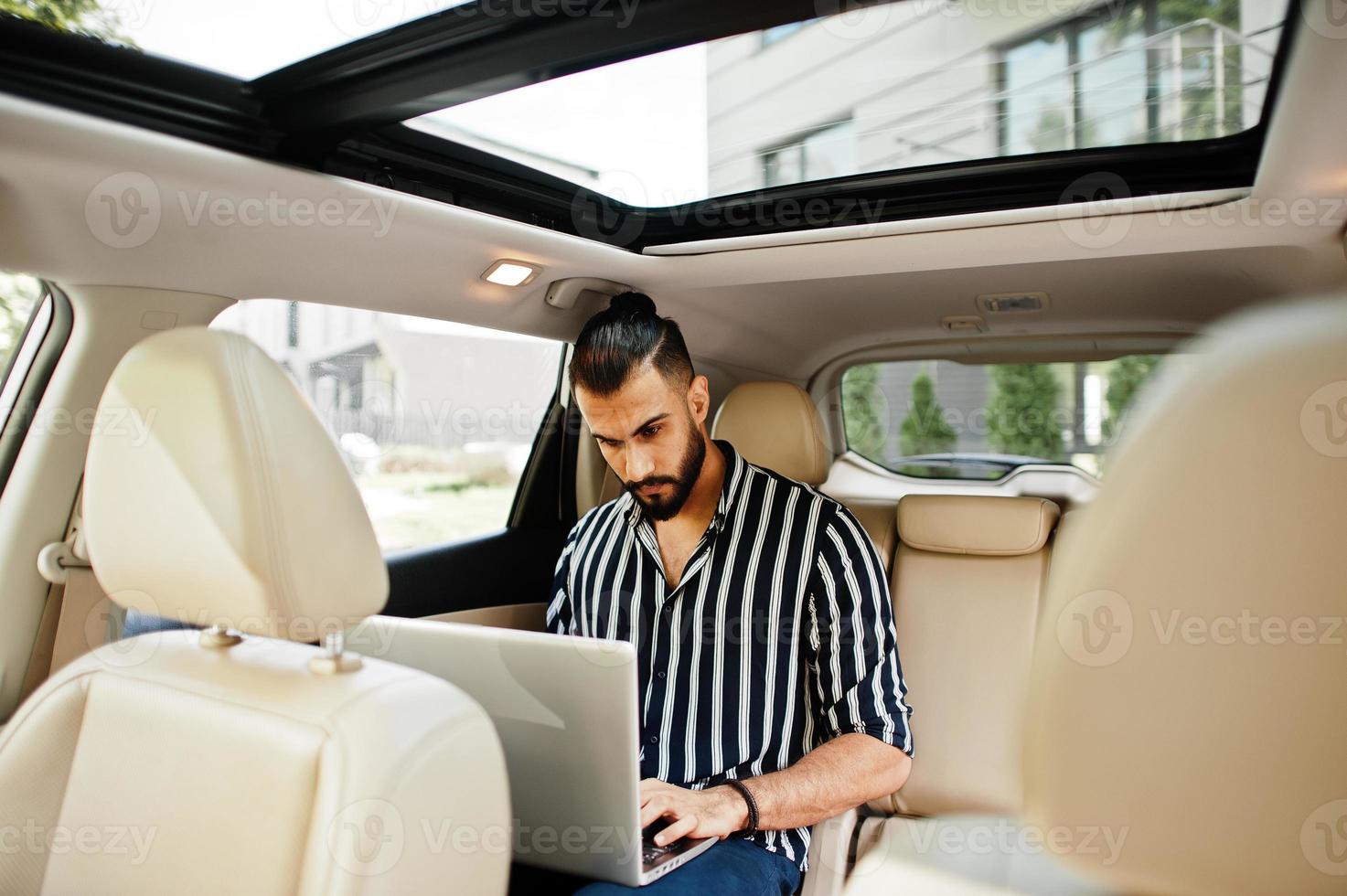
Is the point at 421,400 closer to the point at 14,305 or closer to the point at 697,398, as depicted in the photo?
the point at 697,398

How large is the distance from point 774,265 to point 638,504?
0.72 m

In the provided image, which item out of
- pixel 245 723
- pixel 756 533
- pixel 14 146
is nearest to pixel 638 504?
pixel 756 533

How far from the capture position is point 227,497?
101 cm

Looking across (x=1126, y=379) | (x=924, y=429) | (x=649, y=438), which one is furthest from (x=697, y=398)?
(x=1126, y=379)

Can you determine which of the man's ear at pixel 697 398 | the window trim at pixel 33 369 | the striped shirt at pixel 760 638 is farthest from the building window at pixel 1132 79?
the window trim at pixel 33 369

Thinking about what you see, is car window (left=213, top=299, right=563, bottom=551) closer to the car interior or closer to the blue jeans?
the car interior

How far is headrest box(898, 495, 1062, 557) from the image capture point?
2.31 metres

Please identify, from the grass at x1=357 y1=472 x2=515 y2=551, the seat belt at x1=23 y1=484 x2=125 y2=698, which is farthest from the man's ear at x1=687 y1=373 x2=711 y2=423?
the seat belt at x1=23 y1=484 x2=125 y2=698

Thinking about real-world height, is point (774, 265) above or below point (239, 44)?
below

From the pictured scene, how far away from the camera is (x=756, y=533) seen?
6.33 ft

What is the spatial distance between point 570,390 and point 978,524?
1284 millimetres

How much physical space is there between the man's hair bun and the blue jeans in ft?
3.67

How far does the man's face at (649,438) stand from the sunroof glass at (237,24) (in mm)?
854

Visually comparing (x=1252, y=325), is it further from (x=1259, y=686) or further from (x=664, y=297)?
(x=664, y=297)
